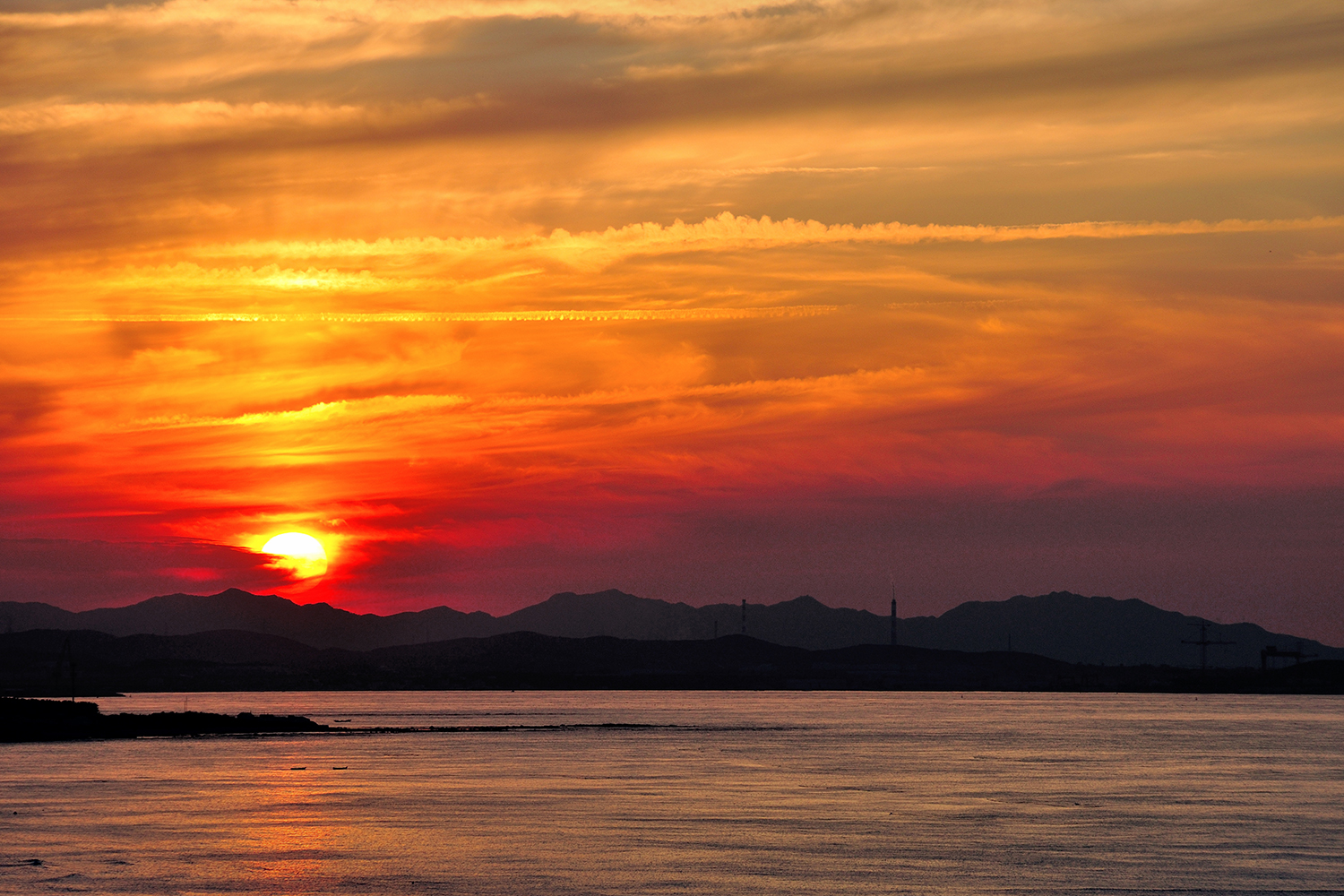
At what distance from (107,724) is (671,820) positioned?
106 metres

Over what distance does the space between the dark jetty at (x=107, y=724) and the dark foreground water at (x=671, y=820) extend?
25.3 metres

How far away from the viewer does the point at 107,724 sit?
5886 inches

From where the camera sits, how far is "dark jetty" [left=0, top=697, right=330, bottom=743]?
141 metres

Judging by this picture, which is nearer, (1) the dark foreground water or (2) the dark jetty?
(1) the dark foreground water

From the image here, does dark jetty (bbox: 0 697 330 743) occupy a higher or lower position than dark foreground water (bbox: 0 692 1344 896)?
lower

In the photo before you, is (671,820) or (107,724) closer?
(671,820)

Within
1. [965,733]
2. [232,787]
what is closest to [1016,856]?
[232,787]

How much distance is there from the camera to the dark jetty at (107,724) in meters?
141

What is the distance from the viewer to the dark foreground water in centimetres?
4538

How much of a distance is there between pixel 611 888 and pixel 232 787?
4383 cm

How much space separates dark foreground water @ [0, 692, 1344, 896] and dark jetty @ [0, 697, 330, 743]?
2526 cm

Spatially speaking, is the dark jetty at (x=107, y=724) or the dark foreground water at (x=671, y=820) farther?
the dark jetty at (x=107, y=724)

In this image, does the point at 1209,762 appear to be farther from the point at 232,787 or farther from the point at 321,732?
the point at 321,732

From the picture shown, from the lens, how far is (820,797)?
240 ft
